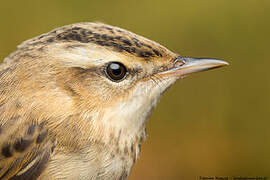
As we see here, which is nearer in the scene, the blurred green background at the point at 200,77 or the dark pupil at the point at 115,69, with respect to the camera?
the dark pupil at the point at 115,69

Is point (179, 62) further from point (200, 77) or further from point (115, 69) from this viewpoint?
point (200, 77)

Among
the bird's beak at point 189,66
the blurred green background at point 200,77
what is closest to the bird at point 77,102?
the bird's beak at point 189,66

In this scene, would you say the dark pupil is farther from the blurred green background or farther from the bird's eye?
the blurred green background

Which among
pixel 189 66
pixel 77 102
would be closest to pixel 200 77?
pixel 189 66

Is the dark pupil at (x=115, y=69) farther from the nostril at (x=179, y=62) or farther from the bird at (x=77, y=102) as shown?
the nostril at (x=179, y=62)

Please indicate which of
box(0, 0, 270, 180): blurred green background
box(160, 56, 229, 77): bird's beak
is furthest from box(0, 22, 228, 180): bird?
box(0, 0, 270, 180): blurred green background

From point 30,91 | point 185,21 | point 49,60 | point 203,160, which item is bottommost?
point 203,160

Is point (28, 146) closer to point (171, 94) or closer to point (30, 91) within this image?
point (30, 91)

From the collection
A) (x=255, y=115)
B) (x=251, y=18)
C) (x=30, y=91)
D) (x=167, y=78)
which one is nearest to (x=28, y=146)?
(x=30, y=91)
